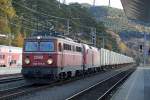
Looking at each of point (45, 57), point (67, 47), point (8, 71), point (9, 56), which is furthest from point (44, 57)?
point (9, 56)

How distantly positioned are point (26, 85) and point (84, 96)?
693cm

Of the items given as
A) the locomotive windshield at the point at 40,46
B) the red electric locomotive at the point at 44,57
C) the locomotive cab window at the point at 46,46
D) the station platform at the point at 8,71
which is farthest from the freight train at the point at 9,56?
the locomotive cab window at the point at 46,46

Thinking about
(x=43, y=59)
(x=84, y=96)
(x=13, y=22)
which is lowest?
(x=84, y=96)

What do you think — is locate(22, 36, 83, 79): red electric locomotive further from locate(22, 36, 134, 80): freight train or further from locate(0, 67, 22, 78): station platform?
locate(0, 67, 22, 78): station platform

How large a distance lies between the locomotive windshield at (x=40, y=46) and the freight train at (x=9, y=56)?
2048cm

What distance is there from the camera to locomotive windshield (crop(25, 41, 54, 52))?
97.8 feet

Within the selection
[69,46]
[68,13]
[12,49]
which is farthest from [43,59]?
[68,13]

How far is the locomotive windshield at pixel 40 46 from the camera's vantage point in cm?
2980

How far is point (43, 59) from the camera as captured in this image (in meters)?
Answer: 29.4

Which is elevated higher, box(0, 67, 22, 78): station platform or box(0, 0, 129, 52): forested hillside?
box(0, 0, 129, 52): forested hillside

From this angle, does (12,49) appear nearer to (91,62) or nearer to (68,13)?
(91,62)

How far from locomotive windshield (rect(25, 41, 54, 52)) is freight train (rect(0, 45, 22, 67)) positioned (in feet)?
67.2

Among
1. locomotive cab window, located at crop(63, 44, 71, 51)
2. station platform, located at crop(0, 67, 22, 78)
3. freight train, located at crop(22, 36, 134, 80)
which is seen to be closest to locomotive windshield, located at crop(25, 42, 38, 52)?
freight train, located at crop(22, 36, 134, 80)

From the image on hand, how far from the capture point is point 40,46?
29.9 meters
